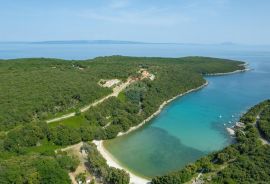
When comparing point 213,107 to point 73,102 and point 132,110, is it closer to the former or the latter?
point 132,110

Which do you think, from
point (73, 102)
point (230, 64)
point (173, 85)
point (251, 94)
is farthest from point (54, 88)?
point (230, 64)

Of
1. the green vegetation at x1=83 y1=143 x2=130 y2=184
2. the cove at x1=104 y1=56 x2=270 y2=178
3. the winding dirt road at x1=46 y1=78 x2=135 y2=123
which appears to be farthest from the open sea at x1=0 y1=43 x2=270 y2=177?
the winding dirt road at x1=46 y1=78 x2=135 y2=123

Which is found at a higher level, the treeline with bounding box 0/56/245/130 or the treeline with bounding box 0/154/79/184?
the treeline with bounding box 0/56/245/130

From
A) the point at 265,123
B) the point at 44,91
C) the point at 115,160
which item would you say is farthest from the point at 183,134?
the point at 44,91

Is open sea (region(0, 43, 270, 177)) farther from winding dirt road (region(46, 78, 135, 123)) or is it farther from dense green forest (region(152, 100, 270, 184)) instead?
winding dirt road (region(46, 78, 135, 123))

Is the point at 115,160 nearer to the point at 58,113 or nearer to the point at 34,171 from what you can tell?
the point at 34,171

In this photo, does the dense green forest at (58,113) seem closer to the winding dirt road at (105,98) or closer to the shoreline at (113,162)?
the winding dirt road at (105,98)
